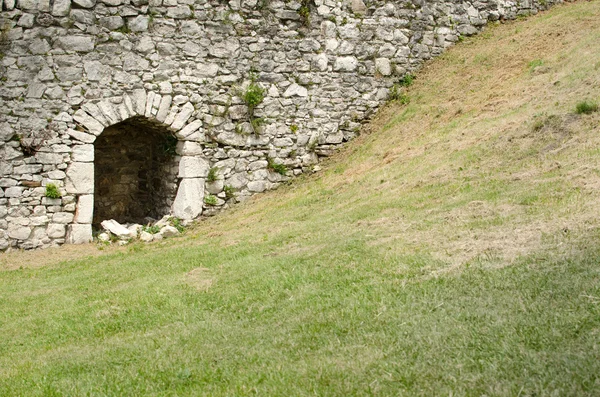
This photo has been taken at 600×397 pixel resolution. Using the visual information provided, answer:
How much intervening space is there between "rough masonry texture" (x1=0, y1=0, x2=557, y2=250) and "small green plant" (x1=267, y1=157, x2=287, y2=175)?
0.09 feet

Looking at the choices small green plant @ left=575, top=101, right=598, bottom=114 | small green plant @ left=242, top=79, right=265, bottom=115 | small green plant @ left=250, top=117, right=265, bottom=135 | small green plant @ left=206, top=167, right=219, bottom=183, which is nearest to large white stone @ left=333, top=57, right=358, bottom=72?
Answer: small green plant @ left=242, top=79, right=265, bottom=115

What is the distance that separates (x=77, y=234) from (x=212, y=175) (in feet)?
8.48

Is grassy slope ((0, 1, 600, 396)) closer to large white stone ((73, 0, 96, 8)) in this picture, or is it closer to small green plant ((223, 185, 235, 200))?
small green plant ((223, 185, 235, 200))

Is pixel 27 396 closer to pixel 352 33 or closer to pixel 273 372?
pixel 273 372

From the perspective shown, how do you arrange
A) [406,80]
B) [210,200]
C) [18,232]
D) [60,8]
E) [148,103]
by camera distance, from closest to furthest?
[18,232] → [60,8] → [148,103] → [210,200] → [406,80]

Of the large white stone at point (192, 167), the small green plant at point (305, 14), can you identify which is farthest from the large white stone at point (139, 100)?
the small green plant at point (305, 14)

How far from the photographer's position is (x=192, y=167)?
11.6 metres

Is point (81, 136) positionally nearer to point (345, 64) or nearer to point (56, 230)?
point (56, 230)

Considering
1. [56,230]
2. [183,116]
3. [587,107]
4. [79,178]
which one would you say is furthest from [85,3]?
[587,107]

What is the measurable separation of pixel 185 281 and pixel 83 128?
4.78m

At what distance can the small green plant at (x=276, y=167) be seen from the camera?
12.2 m

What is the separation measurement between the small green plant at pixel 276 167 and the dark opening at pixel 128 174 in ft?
6.89

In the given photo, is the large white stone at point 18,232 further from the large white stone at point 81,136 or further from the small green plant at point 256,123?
the small green plant at point 256,123

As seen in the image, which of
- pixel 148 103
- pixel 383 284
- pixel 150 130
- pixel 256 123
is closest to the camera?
pixel 383 284
